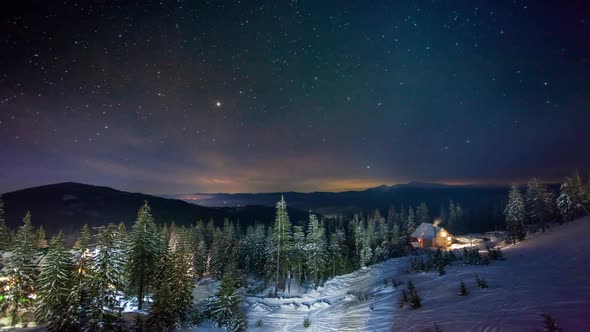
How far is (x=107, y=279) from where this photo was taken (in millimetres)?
24188

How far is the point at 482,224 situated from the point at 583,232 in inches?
2309

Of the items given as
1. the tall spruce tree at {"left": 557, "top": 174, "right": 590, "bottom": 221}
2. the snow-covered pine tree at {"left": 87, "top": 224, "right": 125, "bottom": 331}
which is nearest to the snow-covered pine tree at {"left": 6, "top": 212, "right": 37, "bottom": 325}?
the snow-covered pine tree at {"left": 87, "top": 224, "right": 125, "bottom": 331}

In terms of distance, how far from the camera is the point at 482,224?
8406 centimetres

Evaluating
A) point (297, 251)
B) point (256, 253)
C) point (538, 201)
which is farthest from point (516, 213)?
point (256, 253)

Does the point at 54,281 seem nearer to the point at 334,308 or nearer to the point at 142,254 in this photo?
the point at 142,254

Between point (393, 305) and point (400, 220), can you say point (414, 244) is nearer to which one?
point (400, 220)

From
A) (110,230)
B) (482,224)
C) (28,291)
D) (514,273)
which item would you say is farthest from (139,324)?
(482,224)

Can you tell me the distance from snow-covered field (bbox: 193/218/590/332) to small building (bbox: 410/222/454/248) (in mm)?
26708

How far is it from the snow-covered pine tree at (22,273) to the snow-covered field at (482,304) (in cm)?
2186

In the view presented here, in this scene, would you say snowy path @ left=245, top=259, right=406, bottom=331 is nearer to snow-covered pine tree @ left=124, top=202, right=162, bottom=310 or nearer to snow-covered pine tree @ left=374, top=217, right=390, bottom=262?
snow-covered pine tree @ left=374, top=217, right=390, bottom=262

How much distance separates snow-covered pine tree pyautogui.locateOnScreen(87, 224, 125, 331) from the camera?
22203 millimetres

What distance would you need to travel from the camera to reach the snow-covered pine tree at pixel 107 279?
72.8 ft

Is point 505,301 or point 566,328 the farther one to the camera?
point 505,301

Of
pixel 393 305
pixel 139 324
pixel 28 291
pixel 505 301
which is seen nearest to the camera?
pixel 505 301
